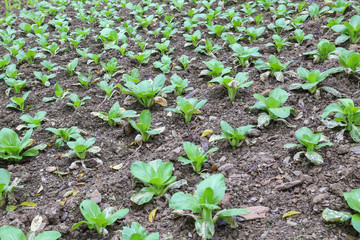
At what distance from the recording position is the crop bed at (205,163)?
6.24ft

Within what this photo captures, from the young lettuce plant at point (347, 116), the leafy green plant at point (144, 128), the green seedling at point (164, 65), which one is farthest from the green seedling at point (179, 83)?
the young lettuce plant at point (347, 116)

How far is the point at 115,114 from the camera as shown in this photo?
9.69 feet

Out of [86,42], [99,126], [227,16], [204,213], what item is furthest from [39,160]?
[227,16]

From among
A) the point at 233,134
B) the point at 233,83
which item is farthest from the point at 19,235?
the point at 233,83

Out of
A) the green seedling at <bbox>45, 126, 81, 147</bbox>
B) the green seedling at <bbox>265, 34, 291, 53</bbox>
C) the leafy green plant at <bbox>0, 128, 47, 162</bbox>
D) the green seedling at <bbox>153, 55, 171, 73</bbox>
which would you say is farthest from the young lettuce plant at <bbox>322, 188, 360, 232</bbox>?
the green seedling at <bbox>153, 55, 171, 73</bbox>

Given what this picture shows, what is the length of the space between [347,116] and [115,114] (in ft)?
6.54

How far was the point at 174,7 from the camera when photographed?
602 centimetres

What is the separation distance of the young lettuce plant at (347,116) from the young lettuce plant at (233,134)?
59cm

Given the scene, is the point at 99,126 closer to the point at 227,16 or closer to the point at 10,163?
the point at 10,163

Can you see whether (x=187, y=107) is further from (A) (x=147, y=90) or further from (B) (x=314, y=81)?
(B) (x=314, y=81)

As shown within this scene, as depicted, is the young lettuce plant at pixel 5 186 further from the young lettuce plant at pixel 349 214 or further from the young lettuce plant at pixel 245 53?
the young lettuce plant at pixel 245 53

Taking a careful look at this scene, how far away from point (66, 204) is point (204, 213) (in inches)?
38.8

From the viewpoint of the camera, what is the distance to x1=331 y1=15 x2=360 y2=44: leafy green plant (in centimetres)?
356

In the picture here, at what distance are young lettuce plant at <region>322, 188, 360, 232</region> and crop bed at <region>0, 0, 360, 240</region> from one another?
0.04 m
